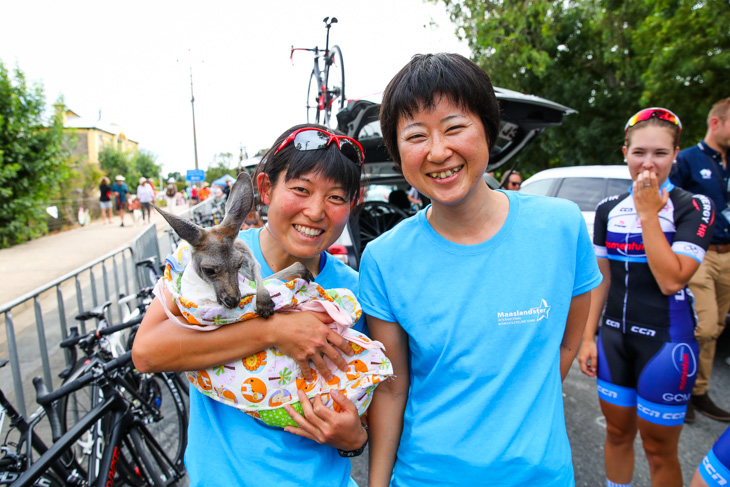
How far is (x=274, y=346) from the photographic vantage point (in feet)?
4.73

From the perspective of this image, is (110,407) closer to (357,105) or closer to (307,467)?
(307,467)

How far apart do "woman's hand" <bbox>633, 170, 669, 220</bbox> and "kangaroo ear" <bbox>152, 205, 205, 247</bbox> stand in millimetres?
2396

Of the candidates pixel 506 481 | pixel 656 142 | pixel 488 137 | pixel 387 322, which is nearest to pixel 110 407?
pixel 387 322

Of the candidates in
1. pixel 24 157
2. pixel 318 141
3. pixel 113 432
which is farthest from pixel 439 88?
pixel 24 157

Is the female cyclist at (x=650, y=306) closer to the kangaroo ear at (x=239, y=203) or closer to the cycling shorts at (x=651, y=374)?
the cycling shorts at (x=651, y=374)

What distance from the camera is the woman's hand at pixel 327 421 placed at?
1.42 meters

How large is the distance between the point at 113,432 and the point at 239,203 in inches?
88.8

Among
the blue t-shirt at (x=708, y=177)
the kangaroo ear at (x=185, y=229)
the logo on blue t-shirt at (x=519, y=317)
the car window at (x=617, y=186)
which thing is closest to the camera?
the kangaroo ear at (x=185, y=229)

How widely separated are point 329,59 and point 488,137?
687 cm

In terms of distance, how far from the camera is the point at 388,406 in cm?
164

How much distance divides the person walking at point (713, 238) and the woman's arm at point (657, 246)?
193 cm

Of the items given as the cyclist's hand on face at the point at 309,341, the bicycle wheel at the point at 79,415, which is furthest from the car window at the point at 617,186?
→ the bicycle wheel at the point at 79,415

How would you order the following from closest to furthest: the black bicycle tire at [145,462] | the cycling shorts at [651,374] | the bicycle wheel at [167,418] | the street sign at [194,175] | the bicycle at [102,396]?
1. the cycling shorts at [651,374]
2. the black bicycle tire at [145,462]
3. the bicycle at [102,396]
4. the bicycle wheel at [167,418]
5. the street sign at [194,175]

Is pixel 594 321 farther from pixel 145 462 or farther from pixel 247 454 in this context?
pixel 145 462
